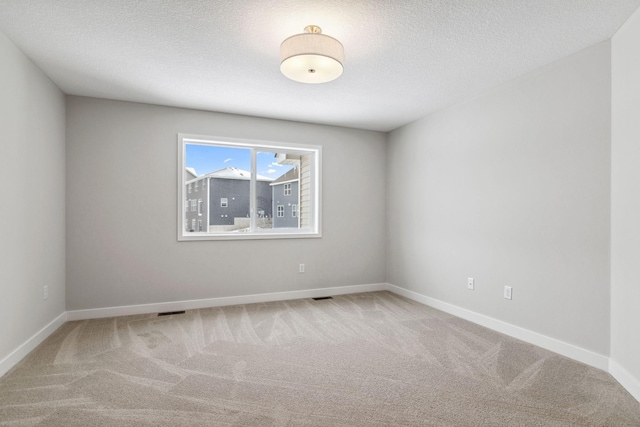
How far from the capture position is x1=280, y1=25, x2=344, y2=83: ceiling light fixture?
2.24m

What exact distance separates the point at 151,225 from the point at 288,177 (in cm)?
191

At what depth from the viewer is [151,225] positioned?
4.00 m

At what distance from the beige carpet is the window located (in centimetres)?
144

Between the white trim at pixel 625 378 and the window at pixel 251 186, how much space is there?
3.32 m

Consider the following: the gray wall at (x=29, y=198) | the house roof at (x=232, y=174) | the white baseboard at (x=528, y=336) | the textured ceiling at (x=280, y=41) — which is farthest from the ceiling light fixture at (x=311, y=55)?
the white baseboard at (x=528, y=336)

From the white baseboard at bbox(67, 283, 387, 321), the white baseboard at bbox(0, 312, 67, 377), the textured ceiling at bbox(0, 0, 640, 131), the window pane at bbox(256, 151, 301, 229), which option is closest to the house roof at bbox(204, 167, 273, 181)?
the window pane at bbox(256, 151, 301, 229)

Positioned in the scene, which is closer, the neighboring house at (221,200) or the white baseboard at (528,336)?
the white baseboard at (528,336)

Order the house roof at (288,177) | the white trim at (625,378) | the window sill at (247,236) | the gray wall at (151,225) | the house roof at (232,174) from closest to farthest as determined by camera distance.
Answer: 1. the white trim at (625,378)
2. the gray wall at (151,225)
3. the window sill at (247,236)
4. the house roof at (232,174)
5. the house roof at (288,177)

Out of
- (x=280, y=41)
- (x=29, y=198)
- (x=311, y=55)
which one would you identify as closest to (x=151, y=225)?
(x=29, y=198)

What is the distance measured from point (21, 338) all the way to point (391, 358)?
2.95 meters

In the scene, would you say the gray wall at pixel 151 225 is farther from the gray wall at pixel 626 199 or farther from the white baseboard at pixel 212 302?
the gray wall at pixel 626 199

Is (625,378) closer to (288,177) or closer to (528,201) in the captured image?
(528,201)

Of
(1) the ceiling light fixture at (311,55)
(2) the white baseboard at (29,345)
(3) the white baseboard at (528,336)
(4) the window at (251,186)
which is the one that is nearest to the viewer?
(1) the ceiling light fixture at (311,55)

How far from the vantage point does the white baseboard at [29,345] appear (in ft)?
8.01
